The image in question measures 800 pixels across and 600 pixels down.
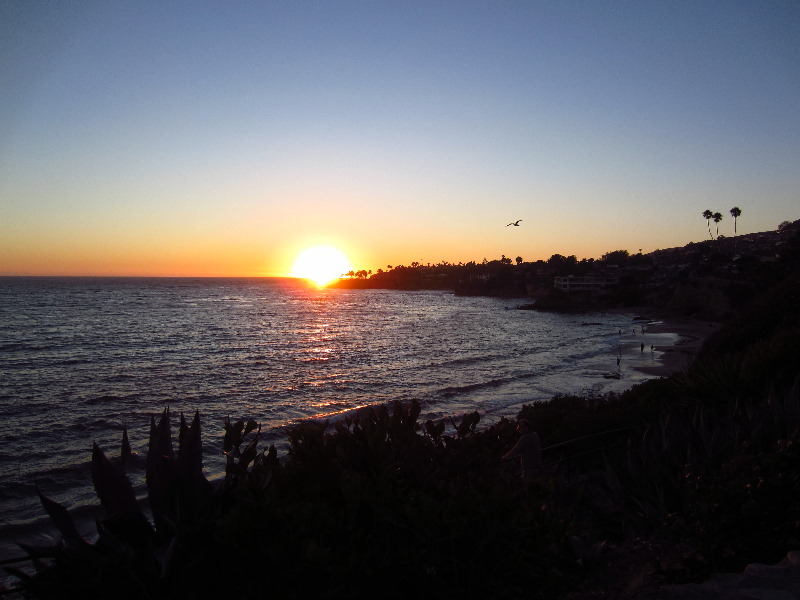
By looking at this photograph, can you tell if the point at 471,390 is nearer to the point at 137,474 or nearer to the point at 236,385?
the point at 236,385

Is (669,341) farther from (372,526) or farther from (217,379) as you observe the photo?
(372,526)

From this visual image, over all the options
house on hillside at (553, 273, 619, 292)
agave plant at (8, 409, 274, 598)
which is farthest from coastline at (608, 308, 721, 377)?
house on hillside at (553, 273, 619, 292)

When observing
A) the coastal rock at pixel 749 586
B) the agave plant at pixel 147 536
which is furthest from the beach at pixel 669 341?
the agave plant at pixel 147 536

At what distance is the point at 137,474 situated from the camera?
1401 centimetres

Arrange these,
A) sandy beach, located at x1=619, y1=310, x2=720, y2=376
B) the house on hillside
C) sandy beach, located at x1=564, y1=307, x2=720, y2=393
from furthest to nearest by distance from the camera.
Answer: the house on hillside
sandy beach, located at x1=619, y1=310, x2=720, y2=376
sandy beach, located at x1=564, y1=307, x2=720, y2=393

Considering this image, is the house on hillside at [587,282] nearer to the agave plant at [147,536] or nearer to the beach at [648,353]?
the beach at [648,353]

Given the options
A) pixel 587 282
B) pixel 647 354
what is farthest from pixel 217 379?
pixel 587 282

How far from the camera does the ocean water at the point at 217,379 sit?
1577 centimetres

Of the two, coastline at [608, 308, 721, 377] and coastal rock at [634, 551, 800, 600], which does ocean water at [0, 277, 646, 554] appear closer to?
coastline at [608, 308, 721, 377]

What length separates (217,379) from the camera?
93.3ft

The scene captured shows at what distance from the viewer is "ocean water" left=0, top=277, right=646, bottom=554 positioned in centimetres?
1577

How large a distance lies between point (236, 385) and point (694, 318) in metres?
64.5

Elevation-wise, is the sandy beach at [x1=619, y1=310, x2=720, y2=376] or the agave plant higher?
the agave plant

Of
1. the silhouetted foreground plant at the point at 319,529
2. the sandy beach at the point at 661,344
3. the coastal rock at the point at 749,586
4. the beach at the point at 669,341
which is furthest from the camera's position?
the sandy beach at the point at 661,344
